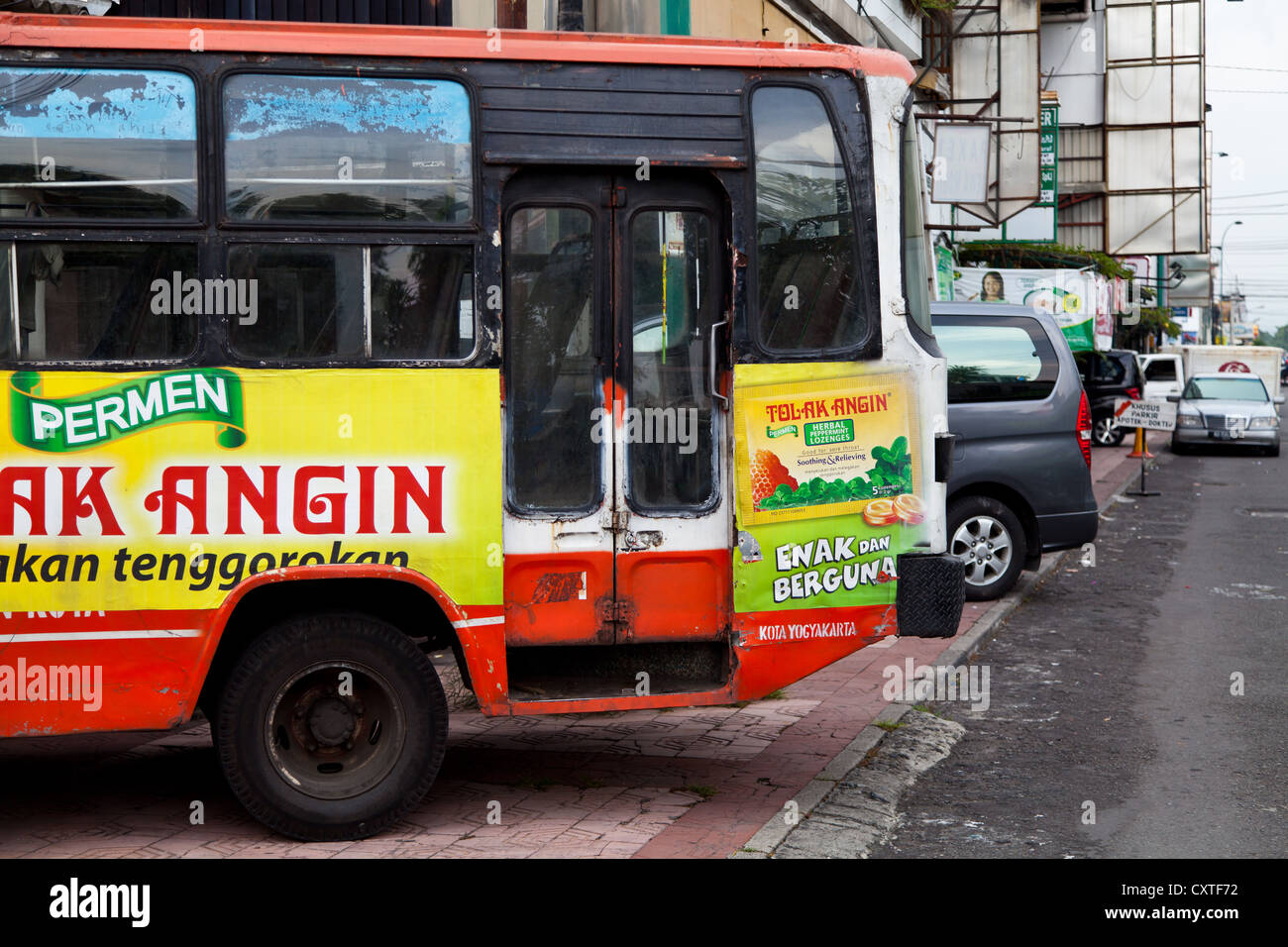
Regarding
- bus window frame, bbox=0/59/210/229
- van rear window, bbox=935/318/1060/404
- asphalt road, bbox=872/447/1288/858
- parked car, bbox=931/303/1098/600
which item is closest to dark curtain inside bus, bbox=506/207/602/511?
bus window frame, bbox=0/59/210/229

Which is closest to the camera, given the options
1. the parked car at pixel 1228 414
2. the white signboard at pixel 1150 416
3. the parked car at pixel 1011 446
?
the parked car at pixel 1011 446

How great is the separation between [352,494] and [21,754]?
120 inches

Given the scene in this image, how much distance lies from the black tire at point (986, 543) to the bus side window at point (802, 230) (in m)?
5.79

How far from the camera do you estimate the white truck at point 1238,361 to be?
39469 millimetres

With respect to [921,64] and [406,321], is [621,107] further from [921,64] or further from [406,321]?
[921,64]

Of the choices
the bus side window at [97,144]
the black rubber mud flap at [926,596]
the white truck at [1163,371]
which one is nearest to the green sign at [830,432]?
the black rubber mud flap at [926,596]

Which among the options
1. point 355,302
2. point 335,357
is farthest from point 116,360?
point 355,302

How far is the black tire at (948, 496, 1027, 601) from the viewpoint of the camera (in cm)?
1151

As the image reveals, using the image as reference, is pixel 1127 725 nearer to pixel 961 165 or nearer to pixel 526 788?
pixel 526 788

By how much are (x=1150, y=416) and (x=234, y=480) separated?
17822 mm

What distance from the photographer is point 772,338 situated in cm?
593

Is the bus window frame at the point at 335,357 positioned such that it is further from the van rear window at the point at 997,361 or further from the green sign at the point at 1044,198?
the green sign at the point at 1044,198

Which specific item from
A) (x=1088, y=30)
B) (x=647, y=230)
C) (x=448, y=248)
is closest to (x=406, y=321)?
(x=448, y=248)
